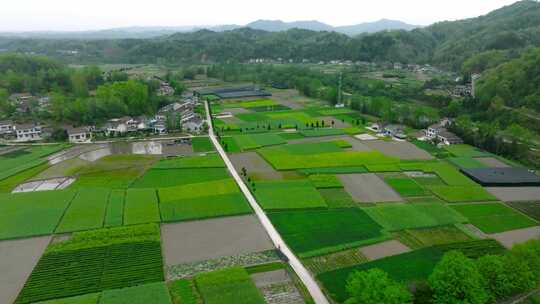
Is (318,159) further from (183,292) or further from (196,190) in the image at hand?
(183,292)

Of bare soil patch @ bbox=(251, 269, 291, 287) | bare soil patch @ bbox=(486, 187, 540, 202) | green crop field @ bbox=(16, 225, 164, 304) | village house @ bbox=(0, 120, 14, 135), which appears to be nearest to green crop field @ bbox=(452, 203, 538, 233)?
bare soil patch @ bbox=(486, 187, 540, 202)

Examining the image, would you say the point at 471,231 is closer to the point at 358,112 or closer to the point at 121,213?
the point at 121,213

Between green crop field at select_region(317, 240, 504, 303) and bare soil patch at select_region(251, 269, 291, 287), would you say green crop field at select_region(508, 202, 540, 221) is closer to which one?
green crop field at select_region(317, 240, 504, 303)

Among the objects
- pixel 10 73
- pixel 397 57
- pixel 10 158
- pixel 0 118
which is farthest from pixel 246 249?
pixel 397 57

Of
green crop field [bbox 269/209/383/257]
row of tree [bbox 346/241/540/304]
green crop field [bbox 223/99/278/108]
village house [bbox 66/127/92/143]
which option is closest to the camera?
row of tree [bbox 346/241/540/304]

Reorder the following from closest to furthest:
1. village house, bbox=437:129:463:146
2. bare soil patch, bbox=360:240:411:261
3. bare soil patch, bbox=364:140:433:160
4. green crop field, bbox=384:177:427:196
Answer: bare soil patch, bbox=360:240:411:261 < green crop field, bbox=384:177:427:196 < bare soil patch, bbox=364:140:433:160 < village house, bbox=437:129:463:146

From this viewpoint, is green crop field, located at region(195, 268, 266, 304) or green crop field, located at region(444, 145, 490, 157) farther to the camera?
green crop field, located at region(444, 145, 490, 157)
